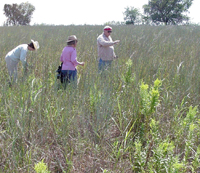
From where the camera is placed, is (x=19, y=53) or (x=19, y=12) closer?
(x=19, y=53)

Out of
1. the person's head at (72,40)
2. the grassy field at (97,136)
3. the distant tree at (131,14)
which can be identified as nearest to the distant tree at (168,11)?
the distant tree at (131,14)

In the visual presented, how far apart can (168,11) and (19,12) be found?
102ft

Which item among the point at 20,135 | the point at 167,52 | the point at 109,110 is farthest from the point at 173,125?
the point at 167,52

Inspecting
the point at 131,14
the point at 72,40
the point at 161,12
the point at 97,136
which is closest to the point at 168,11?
the point at 161,12

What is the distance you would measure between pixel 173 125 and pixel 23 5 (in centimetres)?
5445

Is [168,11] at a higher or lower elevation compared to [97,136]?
higher

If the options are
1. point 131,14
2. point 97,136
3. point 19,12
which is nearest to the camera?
point 97,136

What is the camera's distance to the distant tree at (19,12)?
44.1m

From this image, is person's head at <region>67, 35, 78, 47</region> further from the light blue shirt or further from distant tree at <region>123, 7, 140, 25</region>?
distant tree at <region>123, 7, 140, 25</region>

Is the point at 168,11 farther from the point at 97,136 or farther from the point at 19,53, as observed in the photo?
the point at 97,136

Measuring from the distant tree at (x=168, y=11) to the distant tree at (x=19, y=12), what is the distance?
2699 cm

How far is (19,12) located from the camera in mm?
46375

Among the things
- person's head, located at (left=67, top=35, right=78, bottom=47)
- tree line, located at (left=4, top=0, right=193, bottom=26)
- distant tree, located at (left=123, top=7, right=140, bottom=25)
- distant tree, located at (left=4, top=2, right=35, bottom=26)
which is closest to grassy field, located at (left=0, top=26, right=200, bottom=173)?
person's head, located at (left=67, top=35, right=78, bottom=47)

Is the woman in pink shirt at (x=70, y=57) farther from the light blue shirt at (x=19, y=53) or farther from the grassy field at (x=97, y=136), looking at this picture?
the grassy field at (x=97, y=136)
